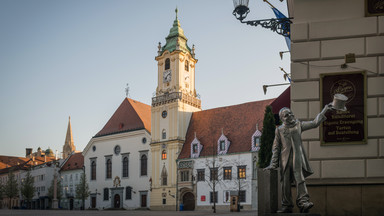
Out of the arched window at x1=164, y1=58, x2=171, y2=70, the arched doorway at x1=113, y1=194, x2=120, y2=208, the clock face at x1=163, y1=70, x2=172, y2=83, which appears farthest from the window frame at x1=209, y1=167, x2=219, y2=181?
the arched doorway at x1=113, y1=194, x2=120, y2=208

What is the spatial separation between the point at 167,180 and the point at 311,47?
138 ft

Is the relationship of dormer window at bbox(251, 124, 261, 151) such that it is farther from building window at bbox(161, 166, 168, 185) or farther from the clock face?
the clock face

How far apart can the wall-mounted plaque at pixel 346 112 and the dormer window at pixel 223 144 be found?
37.3 meters

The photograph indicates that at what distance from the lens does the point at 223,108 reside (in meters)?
51.9

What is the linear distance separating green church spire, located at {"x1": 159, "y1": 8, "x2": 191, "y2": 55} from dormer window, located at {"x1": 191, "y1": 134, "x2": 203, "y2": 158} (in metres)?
11.8

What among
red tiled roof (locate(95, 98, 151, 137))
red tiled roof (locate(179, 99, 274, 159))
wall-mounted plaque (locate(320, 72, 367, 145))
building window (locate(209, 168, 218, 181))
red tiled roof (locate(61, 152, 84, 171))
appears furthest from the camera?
red tiled roof (locate(61, 152, 84, 171))

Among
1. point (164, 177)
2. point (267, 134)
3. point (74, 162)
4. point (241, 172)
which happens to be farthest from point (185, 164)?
Answer: point (74, 162)

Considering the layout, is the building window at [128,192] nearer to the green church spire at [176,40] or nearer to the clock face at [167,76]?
the clock face at [167,76]

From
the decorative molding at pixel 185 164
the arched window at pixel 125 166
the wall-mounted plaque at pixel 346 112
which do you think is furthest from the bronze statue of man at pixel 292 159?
the arched window at pixel 125 166

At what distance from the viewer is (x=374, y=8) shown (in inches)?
368

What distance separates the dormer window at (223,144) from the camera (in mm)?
46719

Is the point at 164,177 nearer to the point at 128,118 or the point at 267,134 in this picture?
the point at 128,118

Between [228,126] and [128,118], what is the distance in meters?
15.7

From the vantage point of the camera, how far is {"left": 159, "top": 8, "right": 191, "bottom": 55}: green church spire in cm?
5419
